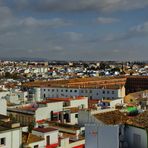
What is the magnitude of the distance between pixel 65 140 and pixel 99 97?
2176 inches

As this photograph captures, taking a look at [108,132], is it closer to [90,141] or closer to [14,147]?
[90,141]

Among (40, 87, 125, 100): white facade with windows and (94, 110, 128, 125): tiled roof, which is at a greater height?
(94, 110, 128, 125): tiled roof

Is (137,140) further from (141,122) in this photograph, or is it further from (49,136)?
(49,136)

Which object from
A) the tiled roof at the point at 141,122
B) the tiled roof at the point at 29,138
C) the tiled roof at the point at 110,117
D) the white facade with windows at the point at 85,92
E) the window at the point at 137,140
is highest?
the tiled roof at the point at 141,122

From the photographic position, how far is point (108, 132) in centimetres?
2052

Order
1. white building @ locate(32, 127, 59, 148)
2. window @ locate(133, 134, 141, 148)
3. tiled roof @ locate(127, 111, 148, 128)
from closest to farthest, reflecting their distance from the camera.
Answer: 1. window @ locate(133, 134, 141, 148)
2. tiled roof @ locate(127, 111, 148, 128)
3. white building @ locate(32, 127, 59, 148)

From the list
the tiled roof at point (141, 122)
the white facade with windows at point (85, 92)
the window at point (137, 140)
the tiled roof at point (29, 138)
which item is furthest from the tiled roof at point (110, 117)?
the white facade with windows at point (85, 92)

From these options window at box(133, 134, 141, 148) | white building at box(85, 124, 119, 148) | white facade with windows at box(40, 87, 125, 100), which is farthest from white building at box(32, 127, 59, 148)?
white facade with windows at box(40, 87, 125, 100)

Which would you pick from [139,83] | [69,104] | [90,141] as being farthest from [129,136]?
[139,83]

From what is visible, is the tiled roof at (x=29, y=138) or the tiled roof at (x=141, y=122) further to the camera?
the tiled roof at (x=29, y=138)

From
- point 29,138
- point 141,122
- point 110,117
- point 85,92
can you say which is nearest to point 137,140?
point 141,122

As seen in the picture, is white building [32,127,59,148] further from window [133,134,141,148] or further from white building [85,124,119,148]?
window [133,134,141,148]

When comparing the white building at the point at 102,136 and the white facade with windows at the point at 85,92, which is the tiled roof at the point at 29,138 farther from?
the white facade with windows at the point at 85,92

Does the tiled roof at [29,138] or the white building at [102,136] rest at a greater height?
the white building at [102,136]
